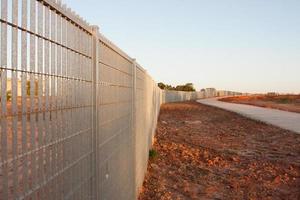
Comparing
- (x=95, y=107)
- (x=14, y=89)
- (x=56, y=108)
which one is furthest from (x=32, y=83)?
(x=95, y=107)

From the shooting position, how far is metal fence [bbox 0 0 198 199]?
7.55 feet

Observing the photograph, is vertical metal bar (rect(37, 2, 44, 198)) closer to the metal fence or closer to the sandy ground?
the metal fence

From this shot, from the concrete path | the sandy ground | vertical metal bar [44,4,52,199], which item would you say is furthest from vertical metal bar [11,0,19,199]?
the concrete path

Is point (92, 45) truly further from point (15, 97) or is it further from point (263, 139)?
point (263, 139)

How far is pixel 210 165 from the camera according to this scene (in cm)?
1266

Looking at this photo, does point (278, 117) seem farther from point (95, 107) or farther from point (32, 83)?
point (32, 83)

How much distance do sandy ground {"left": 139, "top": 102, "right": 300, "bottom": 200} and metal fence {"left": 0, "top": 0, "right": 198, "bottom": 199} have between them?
15.2 feet

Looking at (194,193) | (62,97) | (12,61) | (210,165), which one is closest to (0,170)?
(12,61)

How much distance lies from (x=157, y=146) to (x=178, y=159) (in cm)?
280

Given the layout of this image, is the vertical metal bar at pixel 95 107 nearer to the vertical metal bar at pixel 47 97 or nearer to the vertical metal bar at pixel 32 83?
the vertical metal bar at pixel 47 97

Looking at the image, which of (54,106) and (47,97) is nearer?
(47,97)

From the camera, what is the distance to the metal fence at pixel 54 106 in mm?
2301

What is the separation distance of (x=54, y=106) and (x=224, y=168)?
9695 mm

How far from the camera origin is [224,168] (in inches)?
481
